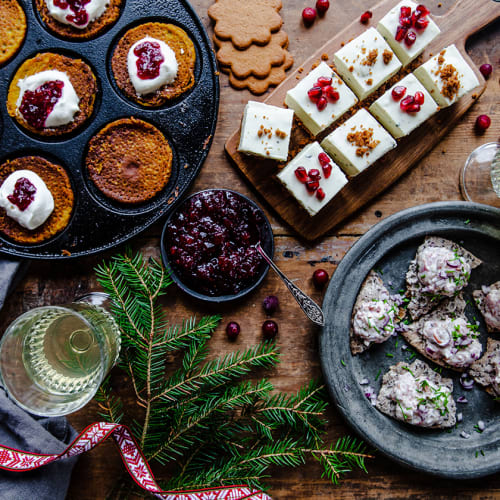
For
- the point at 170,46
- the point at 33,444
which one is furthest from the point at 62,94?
the point at 33,444

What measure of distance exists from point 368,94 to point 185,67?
1.23 meters

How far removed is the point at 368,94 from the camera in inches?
130

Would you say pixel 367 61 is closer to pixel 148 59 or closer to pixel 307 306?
pixel 148 59

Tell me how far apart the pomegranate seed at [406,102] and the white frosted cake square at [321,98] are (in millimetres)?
298

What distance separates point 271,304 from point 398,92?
162 cm

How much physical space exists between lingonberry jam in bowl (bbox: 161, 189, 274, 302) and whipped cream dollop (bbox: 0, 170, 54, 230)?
78cm

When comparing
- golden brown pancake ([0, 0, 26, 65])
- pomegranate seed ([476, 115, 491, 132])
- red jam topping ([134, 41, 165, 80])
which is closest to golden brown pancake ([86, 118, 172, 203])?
red jam topping ([134, 41, 165, 80])

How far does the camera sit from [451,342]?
3.18 metres

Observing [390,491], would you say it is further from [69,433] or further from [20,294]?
[20,294]

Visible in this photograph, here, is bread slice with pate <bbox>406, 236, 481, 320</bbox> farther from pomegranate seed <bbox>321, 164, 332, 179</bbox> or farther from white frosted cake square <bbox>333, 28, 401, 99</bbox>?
white frosted cake square <bbox>333, 28, 401, 99</bbox>

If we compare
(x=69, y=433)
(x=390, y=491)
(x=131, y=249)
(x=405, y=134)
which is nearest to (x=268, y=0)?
(x=405, y=134)

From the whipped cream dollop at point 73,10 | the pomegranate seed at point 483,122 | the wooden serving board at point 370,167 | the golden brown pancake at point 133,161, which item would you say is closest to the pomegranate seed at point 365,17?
the wooden serving board at point 370,167

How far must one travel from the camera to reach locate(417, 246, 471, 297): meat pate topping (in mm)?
3135

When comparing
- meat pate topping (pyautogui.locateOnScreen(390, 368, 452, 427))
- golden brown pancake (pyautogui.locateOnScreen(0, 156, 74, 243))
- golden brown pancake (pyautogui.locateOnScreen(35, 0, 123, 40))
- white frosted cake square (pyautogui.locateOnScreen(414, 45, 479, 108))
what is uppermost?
golden brown pancake (pyautogui.locateOnScreen(35, 0, 123, 40))
